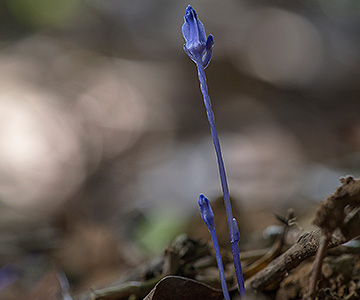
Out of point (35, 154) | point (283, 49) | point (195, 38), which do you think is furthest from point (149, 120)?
point (195, 38)

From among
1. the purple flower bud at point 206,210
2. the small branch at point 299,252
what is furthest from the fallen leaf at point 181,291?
Answer: the purple flower bud at point 206,210

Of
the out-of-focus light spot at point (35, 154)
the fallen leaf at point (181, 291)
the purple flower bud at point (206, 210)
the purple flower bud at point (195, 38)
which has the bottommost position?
the fallen leaf at point (181, 291)

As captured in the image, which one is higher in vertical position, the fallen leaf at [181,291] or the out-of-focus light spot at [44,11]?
the out-of-focus light spot at [44,11]

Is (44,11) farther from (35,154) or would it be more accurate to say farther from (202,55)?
(202,55)

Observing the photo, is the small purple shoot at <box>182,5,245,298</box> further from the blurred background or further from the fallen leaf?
the blurred background

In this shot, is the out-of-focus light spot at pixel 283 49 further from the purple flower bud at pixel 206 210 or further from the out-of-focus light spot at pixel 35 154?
the purple flower bud at pixel 206 210

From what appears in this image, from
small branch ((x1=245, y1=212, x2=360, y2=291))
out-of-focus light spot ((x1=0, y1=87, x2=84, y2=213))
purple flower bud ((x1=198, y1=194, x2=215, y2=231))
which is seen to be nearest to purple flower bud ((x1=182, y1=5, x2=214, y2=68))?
purple flower bud ((x1=198, y1=194, x2=215, y2=231))
